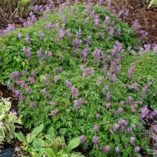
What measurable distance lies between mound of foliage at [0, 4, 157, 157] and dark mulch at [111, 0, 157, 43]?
97 centimetres

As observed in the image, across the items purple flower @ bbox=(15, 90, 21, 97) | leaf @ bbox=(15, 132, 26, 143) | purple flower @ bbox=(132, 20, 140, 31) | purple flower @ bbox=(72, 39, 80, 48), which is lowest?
leaf @ bbox=(15, 132, 26, 143)

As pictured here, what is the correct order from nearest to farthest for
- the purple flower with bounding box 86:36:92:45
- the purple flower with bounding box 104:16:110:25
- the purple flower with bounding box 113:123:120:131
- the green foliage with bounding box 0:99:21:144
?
1. the purple flower with bounding box 113:123:120:131
2. the green foliage with bounding box 0:99:21:144
3. the purple flower with bounding box 86:36:92:45
4. the purple flower with bounding box 104:16:110:25

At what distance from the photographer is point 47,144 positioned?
4.48 m

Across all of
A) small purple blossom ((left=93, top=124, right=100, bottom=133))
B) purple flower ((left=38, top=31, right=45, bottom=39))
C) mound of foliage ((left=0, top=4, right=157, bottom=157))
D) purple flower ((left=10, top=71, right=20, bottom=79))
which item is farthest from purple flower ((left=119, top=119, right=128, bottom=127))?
purple flower ((left=38, top=31, right=45, bottom=39))

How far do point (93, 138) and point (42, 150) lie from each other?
20.4 inches

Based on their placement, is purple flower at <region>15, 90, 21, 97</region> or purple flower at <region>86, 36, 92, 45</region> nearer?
purple flower at <region>15, 90, 21, 97</region>

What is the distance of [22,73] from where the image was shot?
519cm

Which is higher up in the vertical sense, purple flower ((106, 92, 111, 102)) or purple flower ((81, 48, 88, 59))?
purple flower ((81, 48, 88, 59))

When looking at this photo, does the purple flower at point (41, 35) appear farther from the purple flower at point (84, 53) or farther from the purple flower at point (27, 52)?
the purple flower at point (84, 53)

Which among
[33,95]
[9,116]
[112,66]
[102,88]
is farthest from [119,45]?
[9,116]

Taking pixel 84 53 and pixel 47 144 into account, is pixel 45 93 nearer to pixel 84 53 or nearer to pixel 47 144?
pixel 47 144

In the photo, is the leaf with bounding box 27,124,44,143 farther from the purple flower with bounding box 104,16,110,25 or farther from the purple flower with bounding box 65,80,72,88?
the purple flower with bounding box 104,16,110,25

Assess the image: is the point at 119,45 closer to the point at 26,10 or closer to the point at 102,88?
the point at 102,88

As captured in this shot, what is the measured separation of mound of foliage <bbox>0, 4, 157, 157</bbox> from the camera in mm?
4660
